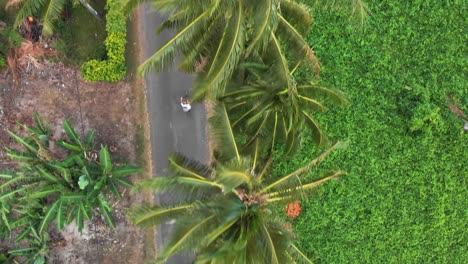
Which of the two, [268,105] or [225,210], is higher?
[268,105]

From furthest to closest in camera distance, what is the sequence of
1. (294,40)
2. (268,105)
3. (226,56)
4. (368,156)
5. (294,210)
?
1. (368,156)
2. (294,210)
3. (268,105)
4. (294,40)
5. (226,56)

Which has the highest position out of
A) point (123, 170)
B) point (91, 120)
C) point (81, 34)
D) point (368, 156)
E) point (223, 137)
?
point (81, 34)

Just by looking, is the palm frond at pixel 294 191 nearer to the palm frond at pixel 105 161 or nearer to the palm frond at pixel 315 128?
the palm frond at pixel 315 128

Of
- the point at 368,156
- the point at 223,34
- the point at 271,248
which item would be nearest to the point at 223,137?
the point at 223,34

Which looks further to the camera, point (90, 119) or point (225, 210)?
point (90, 119)

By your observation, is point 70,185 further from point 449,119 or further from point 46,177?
point 449,119

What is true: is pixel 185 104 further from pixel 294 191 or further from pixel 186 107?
pixel 294 191

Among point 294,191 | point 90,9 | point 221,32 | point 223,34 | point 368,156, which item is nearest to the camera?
point 294,191

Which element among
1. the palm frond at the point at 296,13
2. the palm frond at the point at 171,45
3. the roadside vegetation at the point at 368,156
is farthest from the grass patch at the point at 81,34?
the palm frond at the point at 296,13
